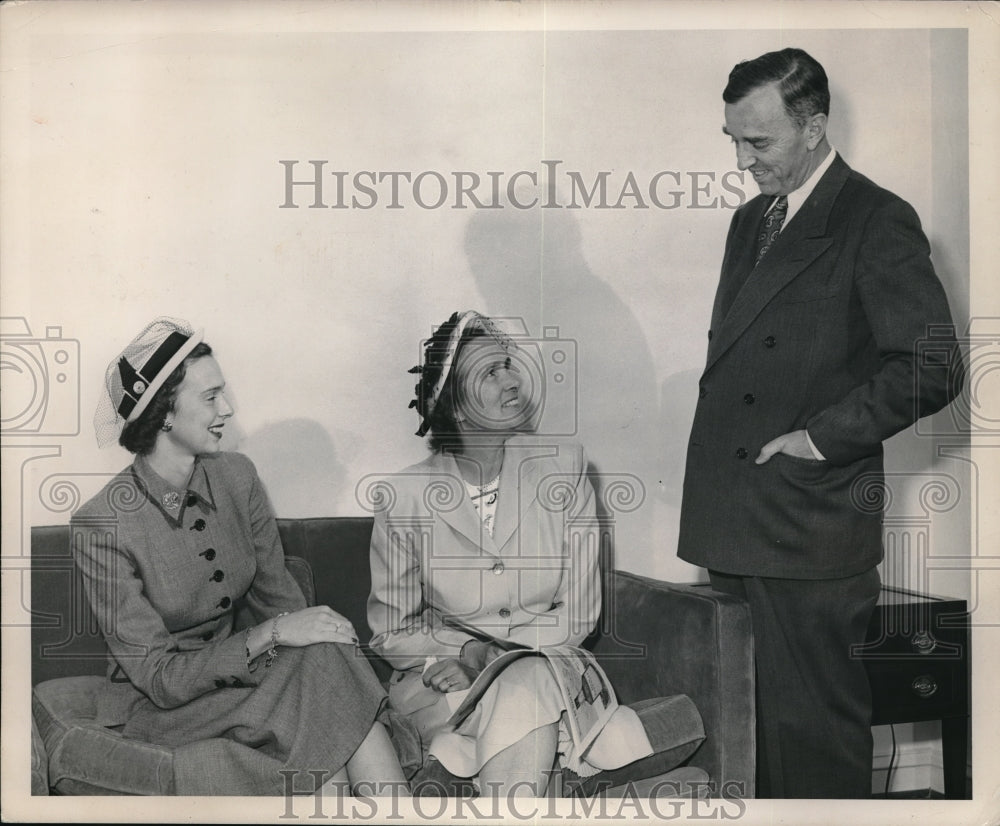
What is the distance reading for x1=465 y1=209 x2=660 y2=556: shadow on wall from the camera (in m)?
2.84

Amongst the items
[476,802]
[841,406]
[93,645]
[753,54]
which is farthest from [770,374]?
[93,645]

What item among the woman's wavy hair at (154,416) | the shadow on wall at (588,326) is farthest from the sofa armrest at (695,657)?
the woman's wavy hair at (154,416)

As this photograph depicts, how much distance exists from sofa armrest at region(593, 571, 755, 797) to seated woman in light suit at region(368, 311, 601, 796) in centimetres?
9

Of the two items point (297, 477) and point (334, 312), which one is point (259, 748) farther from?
point (334, 312)

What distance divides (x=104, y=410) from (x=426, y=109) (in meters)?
1.14

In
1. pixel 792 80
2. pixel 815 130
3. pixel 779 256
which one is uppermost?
pixel 792 80

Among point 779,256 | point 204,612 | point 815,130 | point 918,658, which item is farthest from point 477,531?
point 815,130

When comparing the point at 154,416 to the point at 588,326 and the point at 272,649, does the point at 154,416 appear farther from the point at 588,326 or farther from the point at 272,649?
the point at 588,326

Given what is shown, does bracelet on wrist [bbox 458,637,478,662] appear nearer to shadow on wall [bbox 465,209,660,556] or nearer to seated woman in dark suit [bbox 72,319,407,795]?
seated woman in dark suit [bbox 72,319,407,795]

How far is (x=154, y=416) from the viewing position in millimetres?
2809

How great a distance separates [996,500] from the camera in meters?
2.87

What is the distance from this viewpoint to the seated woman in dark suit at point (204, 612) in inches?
106

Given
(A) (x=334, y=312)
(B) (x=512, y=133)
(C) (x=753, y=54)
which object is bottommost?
(A) (x=334, y=312)

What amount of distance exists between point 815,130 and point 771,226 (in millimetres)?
269
